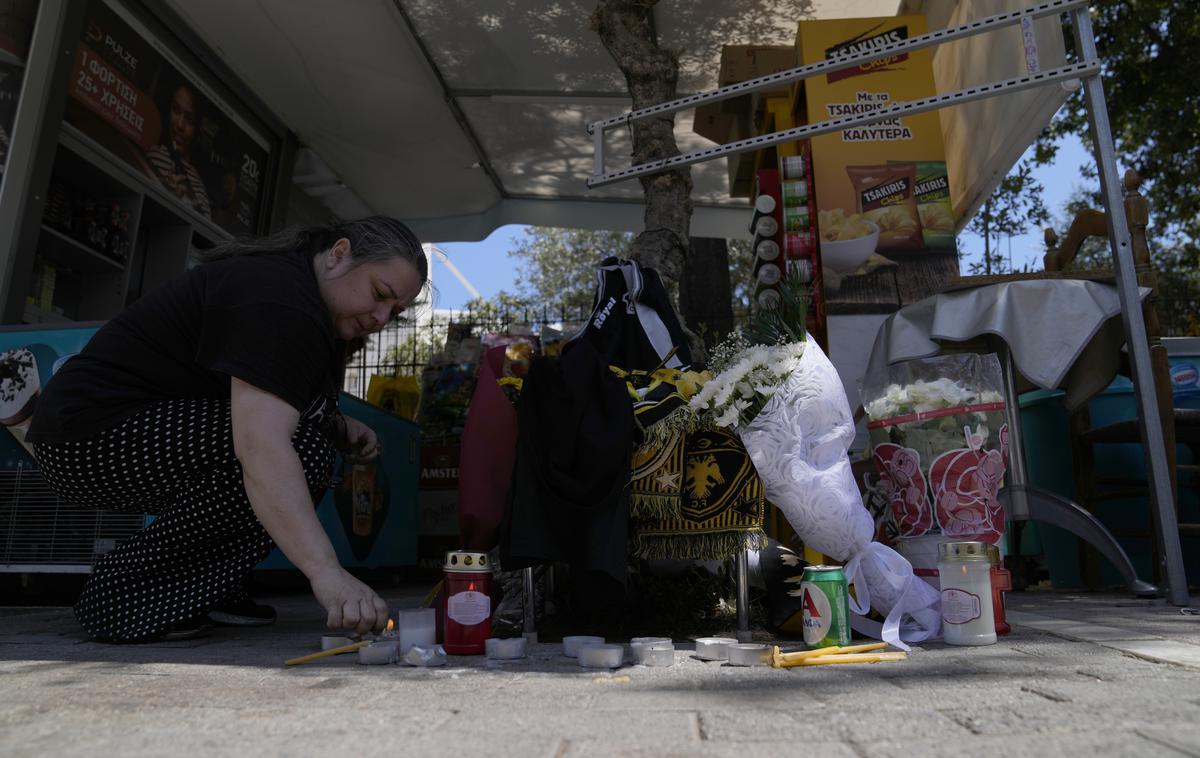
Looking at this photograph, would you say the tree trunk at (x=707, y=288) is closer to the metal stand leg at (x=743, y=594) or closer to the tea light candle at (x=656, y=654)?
the metal stand leg at (x=743, y=594)

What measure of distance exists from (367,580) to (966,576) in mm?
3483

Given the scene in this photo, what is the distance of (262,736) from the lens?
3.86 ft

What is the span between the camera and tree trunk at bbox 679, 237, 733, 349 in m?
6.53

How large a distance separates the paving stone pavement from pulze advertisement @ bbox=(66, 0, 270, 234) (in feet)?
11.9

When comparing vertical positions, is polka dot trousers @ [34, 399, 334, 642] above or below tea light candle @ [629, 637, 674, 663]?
above

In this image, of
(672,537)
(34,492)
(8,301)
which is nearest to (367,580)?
(34,492)

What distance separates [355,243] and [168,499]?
3.10ft

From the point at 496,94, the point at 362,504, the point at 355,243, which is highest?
the point at 496,94

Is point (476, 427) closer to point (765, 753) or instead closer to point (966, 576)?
point (966, 576)

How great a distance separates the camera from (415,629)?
209 centimetres

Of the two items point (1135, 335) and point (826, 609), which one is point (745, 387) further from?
point (1135, 335)

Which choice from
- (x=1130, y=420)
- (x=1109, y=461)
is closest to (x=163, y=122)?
(x=1130, y=420)

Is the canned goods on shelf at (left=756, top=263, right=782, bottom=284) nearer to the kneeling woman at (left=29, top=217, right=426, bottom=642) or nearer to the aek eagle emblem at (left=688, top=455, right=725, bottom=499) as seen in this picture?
the aek eagle emblem at (left=688, top=455, right=725, bottom=499)

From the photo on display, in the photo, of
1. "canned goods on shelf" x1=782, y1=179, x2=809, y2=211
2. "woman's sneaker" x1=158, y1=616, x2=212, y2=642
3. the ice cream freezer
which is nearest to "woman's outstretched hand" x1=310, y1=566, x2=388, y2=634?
"woman's sneaker" x1=158, y1=616, x2=212, y2=642
